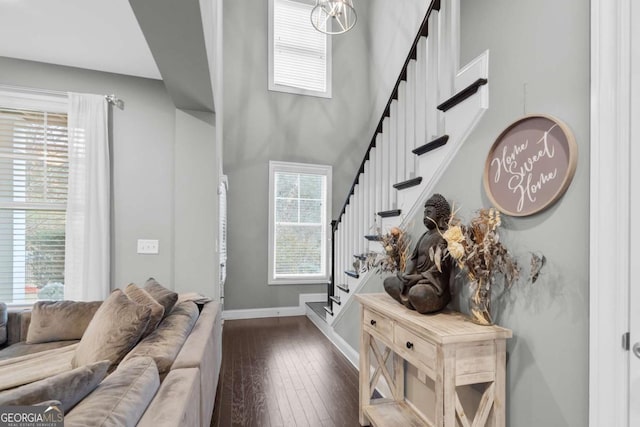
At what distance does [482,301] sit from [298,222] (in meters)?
3.58

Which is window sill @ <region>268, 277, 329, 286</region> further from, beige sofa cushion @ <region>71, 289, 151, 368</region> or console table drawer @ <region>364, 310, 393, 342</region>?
beige sofa cushion @ <region>71, 289, 151, 368</region>

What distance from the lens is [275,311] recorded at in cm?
A: 464

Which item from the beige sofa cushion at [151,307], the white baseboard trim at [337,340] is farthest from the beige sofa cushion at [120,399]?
the white baseboard trim at [337,340]

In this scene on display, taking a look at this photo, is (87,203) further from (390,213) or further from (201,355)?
(390,213)

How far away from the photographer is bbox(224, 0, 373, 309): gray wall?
457 cm

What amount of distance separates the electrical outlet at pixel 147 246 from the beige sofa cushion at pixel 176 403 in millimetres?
1897

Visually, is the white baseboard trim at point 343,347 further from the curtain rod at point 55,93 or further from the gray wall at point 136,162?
the curtain rod at point 55,93

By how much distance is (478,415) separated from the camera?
4.56 ft

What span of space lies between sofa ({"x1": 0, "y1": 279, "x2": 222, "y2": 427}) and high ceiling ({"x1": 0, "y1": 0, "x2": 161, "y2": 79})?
1.93 metres

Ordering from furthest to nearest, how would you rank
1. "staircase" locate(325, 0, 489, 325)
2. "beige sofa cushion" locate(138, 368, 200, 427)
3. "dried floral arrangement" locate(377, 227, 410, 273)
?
"dried floral arrangement" locate(377, 227, 410, 273)
"staircase" locate(325, 0, 489, 325)
"beige sofa cushion" locate(138, 368, 200, 427)

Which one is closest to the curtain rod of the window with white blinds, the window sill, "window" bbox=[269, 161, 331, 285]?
the window with white blinds
